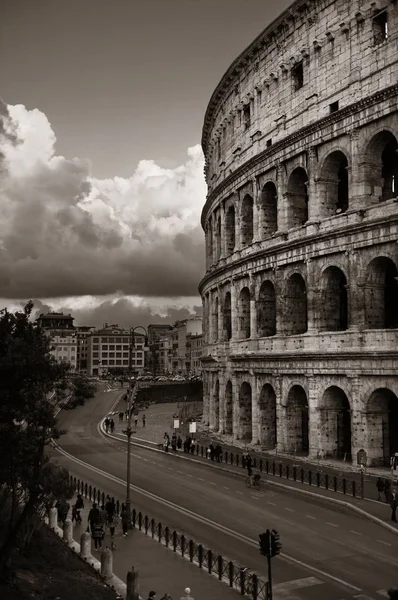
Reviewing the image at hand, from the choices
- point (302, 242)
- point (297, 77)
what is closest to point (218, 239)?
point (297, 77)

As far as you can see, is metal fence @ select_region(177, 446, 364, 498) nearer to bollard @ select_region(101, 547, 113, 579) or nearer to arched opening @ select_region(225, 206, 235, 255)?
bollard @ select_region(101, 547, 113, 579)

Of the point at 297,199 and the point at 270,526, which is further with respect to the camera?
the point at 297,199

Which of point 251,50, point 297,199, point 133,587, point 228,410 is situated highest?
point 251,50

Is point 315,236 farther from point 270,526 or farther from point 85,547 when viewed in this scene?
point 85,547

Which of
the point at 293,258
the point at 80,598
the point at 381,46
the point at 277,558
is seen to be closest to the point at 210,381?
the point at 293,258

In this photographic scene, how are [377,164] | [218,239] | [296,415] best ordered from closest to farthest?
[377,164] → [296,415] → [218,239]

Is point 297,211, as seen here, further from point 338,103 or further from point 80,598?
point 80,598

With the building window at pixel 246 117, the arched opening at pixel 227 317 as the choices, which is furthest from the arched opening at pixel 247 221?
the building window at pixel 246 117

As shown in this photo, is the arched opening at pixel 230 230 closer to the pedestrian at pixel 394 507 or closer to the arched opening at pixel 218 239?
the arched opening at pixel 218 239
